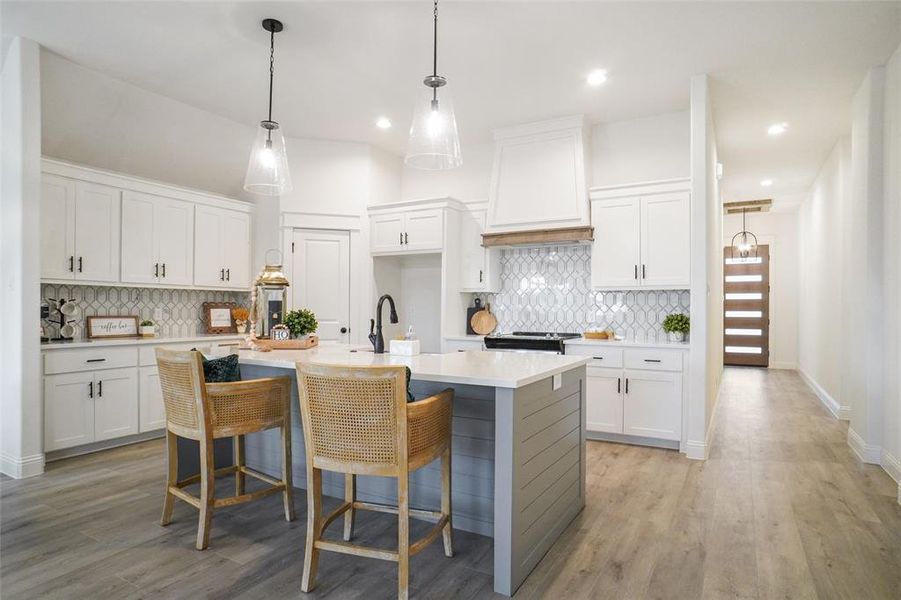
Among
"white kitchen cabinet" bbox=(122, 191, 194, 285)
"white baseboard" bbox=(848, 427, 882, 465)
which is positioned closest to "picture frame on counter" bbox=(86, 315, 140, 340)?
"white kitchen cabinet" bbox=(122, 191, 194, 285)

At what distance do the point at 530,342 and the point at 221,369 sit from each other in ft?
8.88

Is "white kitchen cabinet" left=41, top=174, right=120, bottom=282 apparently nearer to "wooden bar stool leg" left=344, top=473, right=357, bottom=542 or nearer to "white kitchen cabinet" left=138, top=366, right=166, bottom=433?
"white kitchen cabinet" left=138, top=366, right=166, bottom=433

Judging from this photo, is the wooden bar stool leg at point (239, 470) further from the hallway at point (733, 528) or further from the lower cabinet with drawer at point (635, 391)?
the lower cabinet with drawer at point (635, 391)

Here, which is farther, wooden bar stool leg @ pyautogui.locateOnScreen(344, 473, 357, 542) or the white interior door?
the white interior door

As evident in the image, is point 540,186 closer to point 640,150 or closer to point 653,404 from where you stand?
point 640,150

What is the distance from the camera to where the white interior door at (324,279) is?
5.51 meters

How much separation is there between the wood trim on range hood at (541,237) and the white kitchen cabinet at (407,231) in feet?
1.67

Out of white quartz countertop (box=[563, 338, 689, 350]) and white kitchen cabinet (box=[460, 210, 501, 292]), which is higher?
white kitchen cabinet (box=[460, 210, 501, 292])

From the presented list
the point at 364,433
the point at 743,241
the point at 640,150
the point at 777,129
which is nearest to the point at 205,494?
the point at 364,433

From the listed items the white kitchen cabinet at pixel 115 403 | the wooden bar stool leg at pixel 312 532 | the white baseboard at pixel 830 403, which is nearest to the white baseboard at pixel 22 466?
the white kitchen cabinet at pixel 115 403

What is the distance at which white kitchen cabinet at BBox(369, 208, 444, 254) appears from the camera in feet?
17.6

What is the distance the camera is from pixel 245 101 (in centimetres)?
466

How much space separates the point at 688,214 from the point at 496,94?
196cm

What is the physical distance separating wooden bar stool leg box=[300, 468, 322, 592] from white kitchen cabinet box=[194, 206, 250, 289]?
362cm
